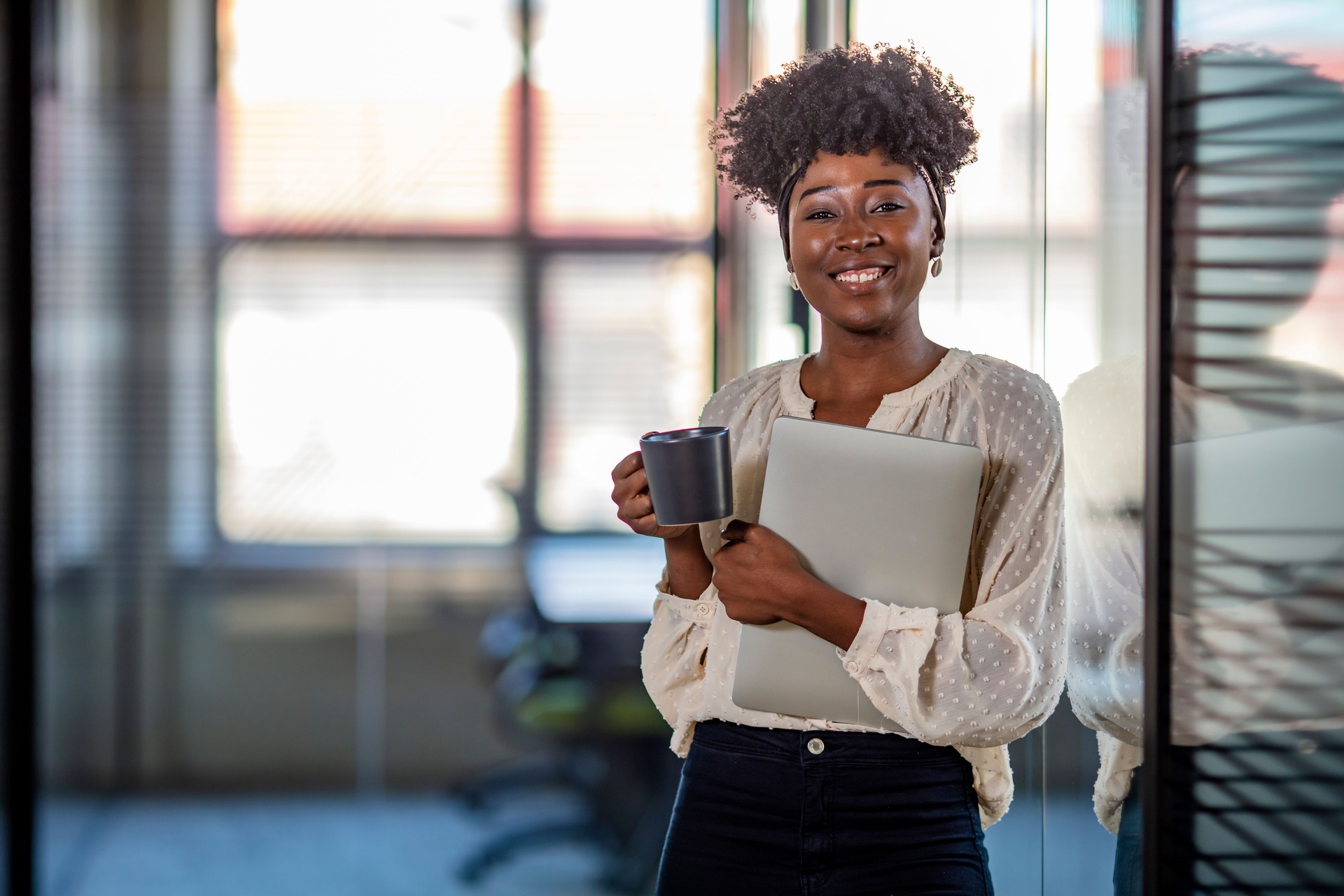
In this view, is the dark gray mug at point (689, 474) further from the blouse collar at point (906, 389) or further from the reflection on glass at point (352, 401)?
the reflection on glass at point (352, 401)

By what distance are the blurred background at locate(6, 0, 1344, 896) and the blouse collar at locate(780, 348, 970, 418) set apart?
57.2 inches

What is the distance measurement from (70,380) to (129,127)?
2.13 ft

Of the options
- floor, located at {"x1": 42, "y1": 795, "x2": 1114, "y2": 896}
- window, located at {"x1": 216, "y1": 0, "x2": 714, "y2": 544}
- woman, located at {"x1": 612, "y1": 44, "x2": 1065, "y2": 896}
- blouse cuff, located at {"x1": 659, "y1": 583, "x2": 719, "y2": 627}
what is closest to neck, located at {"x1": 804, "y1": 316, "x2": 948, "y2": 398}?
woman, located at {"x1": 612, "y1": 44, "x2": 1065, "y2": 896}

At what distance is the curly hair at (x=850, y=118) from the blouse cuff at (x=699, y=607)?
0.42m

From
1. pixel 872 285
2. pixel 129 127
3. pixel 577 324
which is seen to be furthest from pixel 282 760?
pixel 872 285

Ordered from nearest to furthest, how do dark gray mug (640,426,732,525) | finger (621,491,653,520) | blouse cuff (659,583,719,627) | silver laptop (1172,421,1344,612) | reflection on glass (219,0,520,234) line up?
silver laptop (1172,421,1344,612) → dark gray mug (640,426,732,525) → finger (621,491,653,520) → blouse cuff (659,583,719,627) → reflection on glass (219,0,520,234)

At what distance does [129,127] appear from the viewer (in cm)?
262

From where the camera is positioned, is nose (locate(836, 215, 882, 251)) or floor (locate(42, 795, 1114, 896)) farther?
floor (locate(42, 795, 1114, 896))

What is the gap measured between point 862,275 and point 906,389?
13cm

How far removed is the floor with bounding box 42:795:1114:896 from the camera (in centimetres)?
267

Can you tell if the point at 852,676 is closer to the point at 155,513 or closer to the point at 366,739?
the point at 366,739

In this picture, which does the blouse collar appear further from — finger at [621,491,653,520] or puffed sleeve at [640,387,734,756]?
finger at [621,491,653,520]

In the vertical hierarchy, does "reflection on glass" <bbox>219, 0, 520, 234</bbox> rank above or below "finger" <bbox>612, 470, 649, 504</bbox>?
above

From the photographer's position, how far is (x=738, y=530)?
955mm
